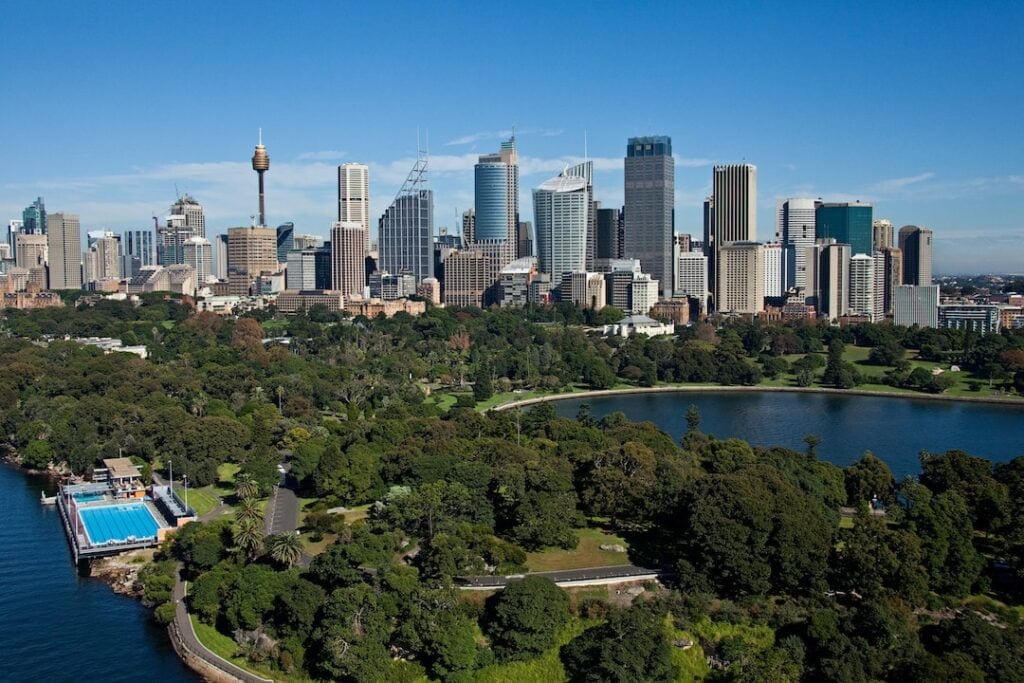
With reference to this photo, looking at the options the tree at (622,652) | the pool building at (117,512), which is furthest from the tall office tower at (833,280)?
the tree at (622,652)

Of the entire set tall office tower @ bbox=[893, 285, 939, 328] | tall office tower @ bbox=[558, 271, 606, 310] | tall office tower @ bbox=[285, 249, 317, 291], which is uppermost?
tall office tower @ bbox=[285, 249, 317, 291]

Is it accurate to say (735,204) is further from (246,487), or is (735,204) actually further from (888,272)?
(246,487)

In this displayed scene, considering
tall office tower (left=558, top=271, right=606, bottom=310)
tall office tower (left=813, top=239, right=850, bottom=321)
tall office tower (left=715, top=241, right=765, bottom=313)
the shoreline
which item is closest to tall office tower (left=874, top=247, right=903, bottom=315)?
tall office tower (left=813, top=239, right=850, bottom=321)

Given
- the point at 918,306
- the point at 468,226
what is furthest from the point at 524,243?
the point at 918,306

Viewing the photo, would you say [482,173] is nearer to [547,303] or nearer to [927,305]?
[547,303]

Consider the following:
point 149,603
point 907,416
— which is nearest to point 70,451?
point 149,603

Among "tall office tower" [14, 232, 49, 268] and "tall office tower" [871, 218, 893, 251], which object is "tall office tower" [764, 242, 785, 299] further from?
"tall office tower" [14, 232, 49, 268]

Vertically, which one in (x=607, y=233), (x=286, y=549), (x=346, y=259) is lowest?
(x=286, y=549)
